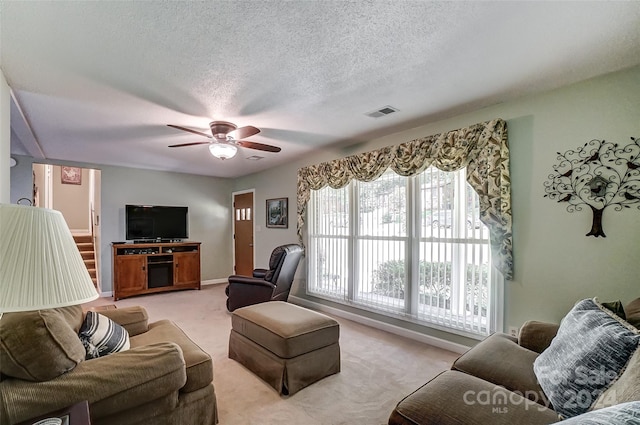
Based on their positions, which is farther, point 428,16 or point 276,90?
point 276,90

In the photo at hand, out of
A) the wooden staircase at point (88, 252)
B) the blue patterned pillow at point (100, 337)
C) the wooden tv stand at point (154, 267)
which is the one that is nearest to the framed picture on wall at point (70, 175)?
the wooden staircase at point (88, 252)

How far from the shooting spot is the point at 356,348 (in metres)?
3.11

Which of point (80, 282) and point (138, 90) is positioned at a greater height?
point (138, 90)

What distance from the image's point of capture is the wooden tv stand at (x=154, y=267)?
5.10 m

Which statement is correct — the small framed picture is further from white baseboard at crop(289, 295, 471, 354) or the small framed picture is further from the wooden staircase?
the wooden staircase

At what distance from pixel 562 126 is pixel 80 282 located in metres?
3.24

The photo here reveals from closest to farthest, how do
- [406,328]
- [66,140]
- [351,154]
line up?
[406,328], [66,140], [351,154]

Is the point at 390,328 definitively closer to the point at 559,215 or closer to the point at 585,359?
the point at 559,215

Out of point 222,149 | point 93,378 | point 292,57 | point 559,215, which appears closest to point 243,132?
point 222,149

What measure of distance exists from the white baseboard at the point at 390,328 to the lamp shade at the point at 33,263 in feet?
10.5

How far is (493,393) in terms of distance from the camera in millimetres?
1434

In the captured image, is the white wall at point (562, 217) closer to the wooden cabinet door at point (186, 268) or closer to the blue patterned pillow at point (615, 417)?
the blue patterned pillow at point (615, 417)

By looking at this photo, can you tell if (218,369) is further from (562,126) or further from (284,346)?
(562,126)

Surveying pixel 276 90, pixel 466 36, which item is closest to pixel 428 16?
pixel 466 36
